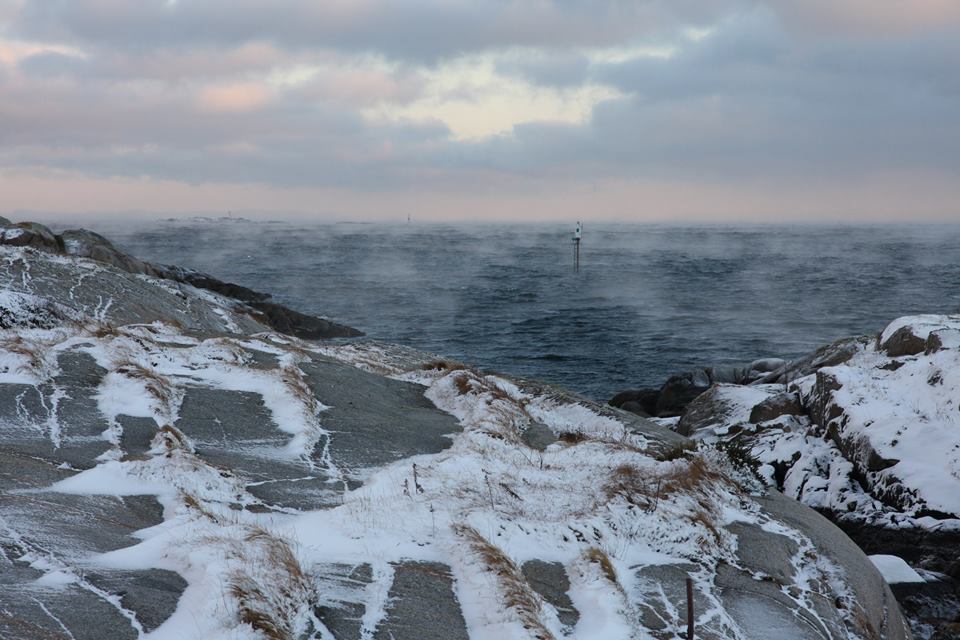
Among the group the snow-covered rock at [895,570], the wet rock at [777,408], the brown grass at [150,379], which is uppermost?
the brown grass at [150,379]

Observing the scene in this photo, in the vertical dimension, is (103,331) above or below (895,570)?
above

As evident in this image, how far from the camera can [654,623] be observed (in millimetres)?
6293

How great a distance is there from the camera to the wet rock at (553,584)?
629 centimetres

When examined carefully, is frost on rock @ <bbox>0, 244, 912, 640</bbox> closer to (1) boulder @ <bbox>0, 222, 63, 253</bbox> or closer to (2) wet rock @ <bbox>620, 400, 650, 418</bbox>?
(2) wet rock @ <bbox>620, 400, 650, 418</bbox>

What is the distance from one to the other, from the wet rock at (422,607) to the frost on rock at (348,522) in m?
0.02

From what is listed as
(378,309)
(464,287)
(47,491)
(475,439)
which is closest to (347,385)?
(475,439)

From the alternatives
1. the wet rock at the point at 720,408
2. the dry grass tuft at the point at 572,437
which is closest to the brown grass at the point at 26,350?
the dry grass tuft at the point at 572,437

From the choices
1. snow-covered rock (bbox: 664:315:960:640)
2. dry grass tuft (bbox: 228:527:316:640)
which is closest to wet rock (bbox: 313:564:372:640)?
dry grass tuft (bbox: 228:527:316:640)

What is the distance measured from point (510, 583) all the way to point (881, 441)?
30.5 ft

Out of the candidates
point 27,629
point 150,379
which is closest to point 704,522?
point 27,629

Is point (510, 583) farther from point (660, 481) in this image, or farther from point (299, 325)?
point (299, 325)

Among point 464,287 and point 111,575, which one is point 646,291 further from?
point 111,575

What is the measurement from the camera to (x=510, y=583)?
20.4 ft

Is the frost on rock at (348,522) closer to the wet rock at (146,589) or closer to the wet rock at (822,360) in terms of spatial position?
the wet rock at (146,589)
